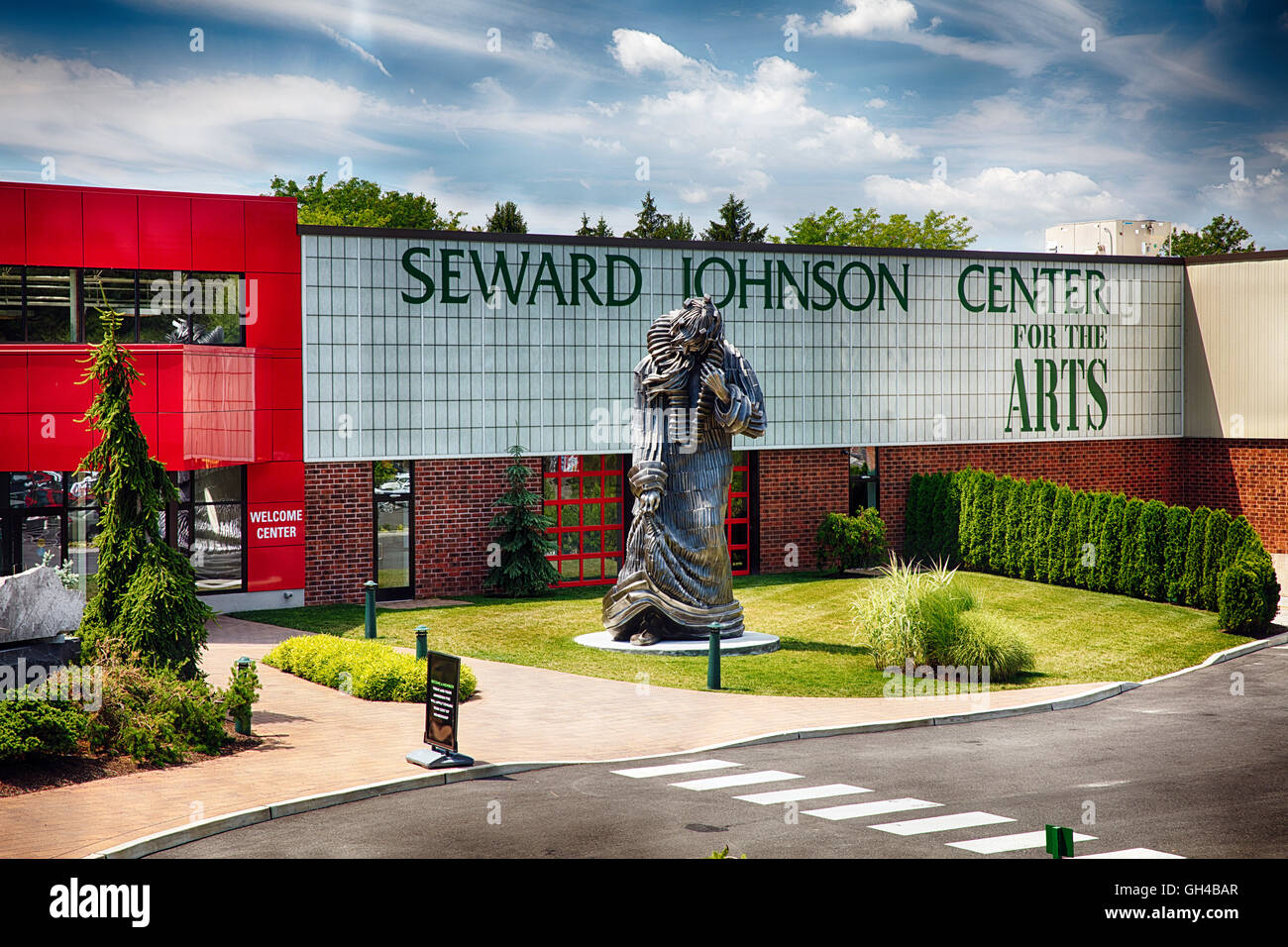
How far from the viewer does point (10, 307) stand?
2333cm

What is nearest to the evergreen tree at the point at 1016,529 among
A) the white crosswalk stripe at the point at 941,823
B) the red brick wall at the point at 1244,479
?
the red brick wall at the point at 1244,479

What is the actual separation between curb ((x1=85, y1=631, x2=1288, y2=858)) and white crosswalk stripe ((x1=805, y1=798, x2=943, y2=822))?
103 inches

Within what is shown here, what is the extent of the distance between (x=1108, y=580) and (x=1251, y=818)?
1541 centimetres

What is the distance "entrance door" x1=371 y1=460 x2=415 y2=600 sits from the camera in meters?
27.5

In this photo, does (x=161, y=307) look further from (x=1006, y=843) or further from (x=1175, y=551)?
(x=1175, y=551)

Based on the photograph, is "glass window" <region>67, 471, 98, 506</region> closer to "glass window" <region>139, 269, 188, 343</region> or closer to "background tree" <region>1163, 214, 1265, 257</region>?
"glass window" <region>139, 269, 188, 343</region>

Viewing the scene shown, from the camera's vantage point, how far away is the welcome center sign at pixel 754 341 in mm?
26938

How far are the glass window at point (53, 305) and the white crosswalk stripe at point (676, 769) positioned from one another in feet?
47.8

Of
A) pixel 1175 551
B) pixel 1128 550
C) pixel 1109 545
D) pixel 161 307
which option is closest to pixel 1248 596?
pixel 1175 551

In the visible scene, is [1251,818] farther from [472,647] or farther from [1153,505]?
[1153,505]

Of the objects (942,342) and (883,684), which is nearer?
(883,684)

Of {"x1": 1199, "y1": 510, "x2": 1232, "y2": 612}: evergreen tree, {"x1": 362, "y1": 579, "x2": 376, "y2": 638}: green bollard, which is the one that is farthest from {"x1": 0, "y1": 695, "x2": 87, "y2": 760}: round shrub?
{"x1": 1199, "y1": 510, "x2": 1232, "y2": 612}: evergreen tree

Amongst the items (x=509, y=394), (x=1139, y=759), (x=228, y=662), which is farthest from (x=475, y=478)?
(x=1139, y=759)

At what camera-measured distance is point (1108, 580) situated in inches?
1067
